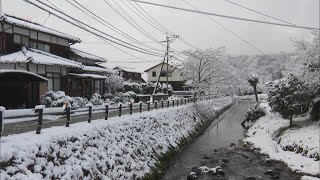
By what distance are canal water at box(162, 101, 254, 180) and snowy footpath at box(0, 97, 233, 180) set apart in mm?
870

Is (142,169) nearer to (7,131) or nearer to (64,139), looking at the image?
(64,139)

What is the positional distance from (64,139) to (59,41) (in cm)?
2367

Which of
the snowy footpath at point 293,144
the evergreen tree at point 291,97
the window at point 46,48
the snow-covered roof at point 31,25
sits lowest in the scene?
the snowy footpath at point 293,144

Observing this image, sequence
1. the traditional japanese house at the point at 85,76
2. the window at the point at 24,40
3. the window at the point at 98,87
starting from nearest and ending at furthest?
the window at the point at 24,40
the traditional japanese house at the point at 85,76
the window at the point at 98,87

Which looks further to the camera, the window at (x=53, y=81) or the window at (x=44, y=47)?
the window at (x=44, y=47)

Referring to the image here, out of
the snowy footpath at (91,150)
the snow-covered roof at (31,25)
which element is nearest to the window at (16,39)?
the snow-covered roof at (31,25)

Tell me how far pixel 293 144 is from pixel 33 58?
19.5 m

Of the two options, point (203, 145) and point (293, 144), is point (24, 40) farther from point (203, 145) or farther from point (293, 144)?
point (293, 144)

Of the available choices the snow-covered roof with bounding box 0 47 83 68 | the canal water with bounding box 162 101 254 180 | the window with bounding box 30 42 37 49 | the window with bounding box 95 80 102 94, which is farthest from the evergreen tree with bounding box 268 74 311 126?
the window with bounding box 95 80 102 94

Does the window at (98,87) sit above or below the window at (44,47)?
below

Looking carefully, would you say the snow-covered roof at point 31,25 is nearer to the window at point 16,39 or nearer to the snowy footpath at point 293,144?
the window at point 16,39

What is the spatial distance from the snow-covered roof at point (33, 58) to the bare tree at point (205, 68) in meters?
17.6

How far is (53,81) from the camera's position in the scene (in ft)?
95.3

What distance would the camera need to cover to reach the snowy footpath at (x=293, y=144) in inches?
626
